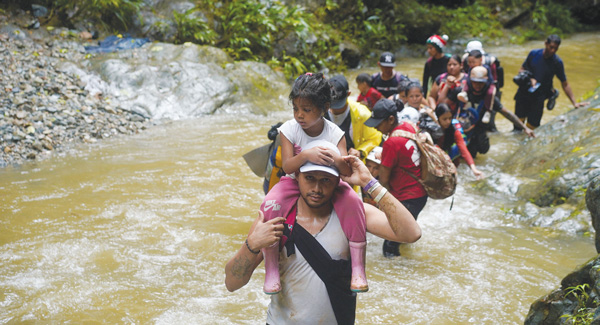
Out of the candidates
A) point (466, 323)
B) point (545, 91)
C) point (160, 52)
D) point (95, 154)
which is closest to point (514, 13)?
point (545, 91)

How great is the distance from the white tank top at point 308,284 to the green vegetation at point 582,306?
136cm

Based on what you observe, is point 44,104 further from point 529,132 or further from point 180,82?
point 529,132

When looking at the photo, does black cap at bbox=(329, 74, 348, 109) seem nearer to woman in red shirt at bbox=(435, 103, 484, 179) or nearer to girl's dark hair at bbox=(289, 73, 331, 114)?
girl's dark hair at bbox=(289, 73, 331, 114)

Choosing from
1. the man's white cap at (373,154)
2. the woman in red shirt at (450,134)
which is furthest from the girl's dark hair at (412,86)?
the man's white cap at (373,154)

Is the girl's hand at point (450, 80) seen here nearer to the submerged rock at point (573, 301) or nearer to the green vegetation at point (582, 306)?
the submerged rock at point (573, 301)

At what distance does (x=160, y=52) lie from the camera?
1188cm

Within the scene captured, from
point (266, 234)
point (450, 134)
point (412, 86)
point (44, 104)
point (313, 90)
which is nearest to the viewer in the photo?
point (266, 234)

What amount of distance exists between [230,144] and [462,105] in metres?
3.97

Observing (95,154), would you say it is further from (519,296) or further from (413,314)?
(519,296)

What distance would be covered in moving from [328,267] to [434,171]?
242 cm

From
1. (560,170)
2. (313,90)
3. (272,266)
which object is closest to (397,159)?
(313,90)

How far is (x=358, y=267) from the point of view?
2494 millimetres

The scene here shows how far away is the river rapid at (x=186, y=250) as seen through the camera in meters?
4.52

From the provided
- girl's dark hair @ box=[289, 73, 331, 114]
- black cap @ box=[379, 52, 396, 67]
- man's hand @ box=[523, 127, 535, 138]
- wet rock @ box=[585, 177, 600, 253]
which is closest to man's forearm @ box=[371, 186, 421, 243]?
girl's dark hair @ box=[289, 73, 331, 114]
